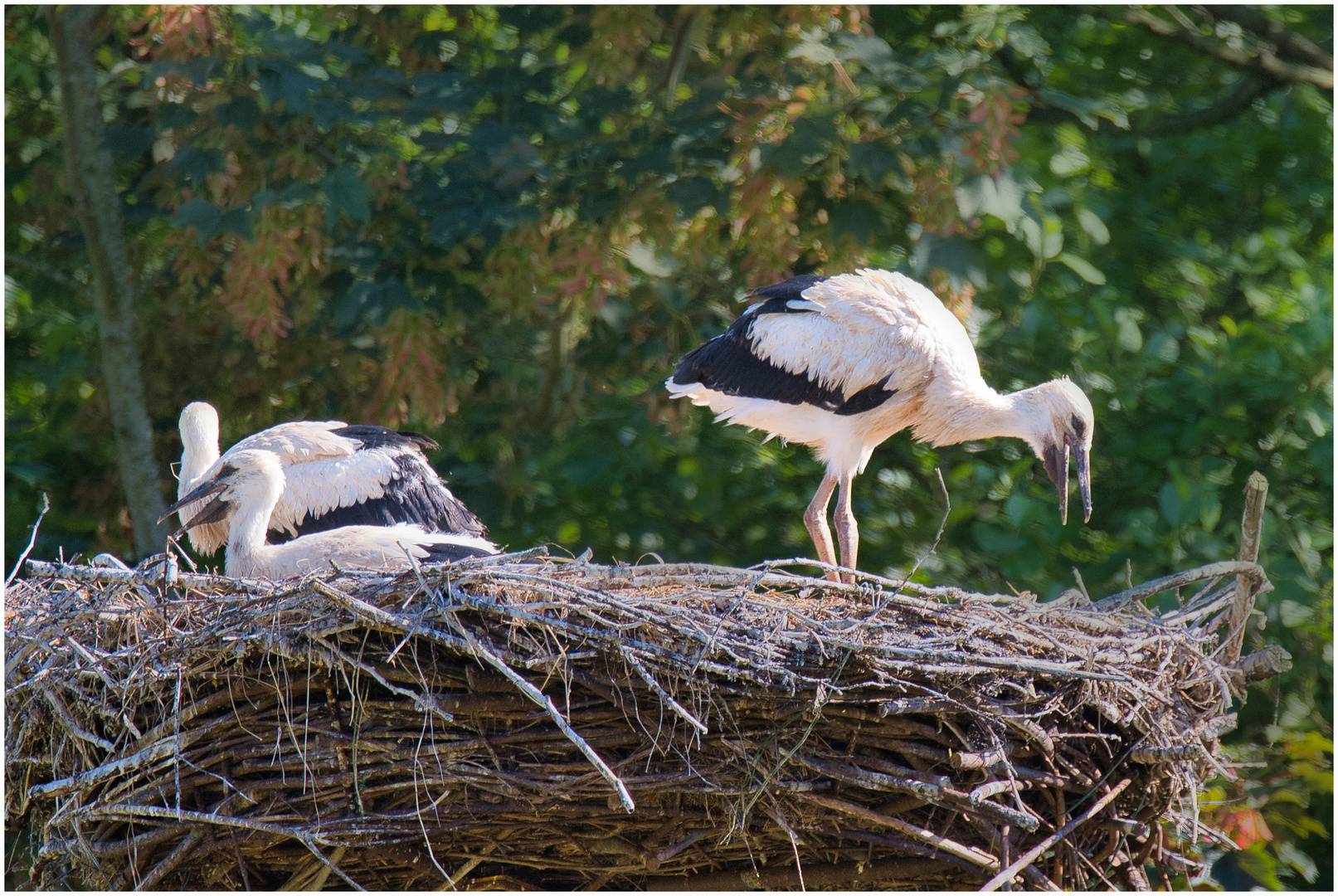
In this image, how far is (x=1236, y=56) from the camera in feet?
28.3

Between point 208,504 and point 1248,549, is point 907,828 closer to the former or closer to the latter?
point 1248,549

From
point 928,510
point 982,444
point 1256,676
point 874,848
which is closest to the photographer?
point 874,848

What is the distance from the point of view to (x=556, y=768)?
3812mm

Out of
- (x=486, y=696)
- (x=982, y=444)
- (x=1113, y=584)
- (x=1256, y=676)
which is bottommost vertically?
(x=1113, y=584)

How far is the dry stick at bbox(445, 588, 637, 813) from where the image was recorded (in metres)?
3.48

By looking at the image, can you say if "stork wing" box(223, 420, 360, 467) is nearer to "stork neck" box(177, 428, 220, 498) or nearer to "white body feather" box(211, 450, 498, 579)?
"white body feather" box(211, 450, 498, 579)

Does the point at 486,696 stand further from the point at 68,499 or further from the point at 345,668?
the point at 68,499

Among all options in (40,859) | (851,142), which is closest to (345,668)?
(40,859)

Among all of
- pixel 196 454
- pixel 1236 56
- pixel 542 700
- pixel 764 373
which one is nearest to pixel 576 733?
pixel 542 700

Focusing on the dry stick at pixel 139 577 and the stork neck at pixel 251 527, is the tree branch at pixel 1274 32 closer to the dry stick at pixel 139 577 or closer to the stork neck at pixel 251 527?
the stork neck at pixel 251 527

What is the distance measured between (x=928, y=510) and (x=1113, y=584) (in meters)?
1.26

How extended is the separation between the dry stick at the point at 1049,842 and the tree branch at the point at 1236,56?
18.3ft

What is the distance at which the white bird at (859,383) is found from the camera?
5.53 metres

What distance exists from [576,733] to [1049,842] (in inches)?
51.6
